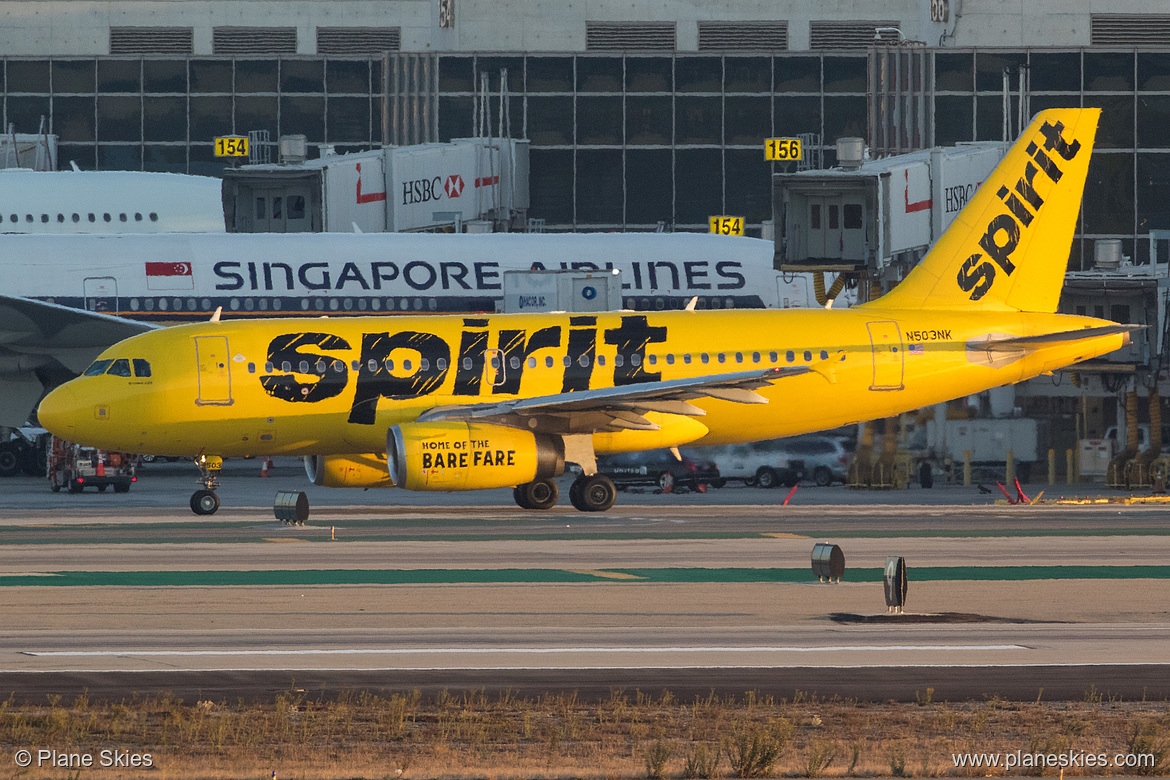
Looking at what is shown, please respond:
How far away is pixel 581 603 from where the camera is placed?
22.9 metres

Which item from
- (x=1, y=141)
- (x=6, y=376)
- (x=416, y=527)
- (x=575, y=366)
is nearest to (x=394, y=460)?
(x=416, y=527)

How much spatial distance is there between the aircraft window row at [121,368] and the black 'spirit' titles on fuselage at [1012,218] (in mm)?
17707

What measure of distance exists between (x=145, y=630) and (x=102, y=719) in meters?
5.81

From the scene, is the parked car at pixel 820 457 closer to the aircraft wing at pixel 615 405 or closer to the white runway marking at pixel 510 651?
the aircraft wing at pixel 615 405

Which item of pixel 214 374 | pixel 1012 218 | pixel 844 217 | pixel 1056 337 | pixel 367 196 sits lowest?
pixel 214 374

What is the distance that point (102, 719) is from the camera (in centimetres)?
1498

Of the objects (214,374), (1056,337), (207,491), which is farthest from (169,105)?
(1056,337)

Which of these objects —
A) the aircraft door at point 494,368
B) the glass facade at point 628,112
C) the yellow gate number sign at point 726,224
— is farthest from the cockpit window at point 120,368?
the glass facade at point 628,112

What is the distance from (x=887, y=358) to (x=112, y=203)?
3641 cm

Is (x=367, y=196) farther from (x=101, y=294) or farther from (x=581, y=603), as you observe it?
(x=581, y=603)

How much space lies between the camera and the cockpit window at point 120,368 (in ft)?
118

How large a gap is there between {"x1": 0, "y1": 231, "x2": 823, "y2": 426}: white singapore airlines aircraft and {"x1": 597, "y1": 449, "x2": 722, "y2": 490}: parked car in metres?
6.14

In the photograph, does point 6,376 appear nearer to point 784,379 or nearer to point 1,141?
point 784,379

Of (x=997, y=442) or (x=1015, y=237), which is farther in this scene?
(x=997, y=442)
